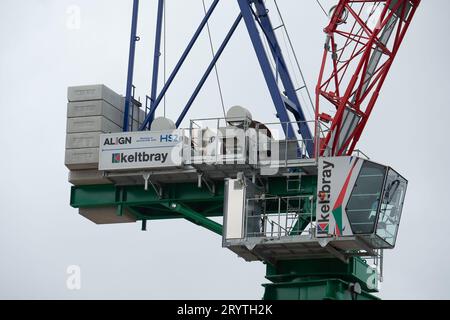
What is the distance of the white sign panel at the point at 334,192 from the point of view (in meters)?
84.0

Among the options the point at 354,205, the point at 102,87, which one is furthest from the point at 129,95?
the point at 354,205

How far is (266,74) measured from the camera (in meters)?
89.7

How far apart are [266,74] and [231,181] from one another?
6.60 m

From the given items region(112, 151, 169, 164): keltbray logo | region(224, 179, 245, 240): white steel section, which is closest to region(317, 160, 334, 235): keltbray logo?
region(224, 179, 245, 240): white steel section

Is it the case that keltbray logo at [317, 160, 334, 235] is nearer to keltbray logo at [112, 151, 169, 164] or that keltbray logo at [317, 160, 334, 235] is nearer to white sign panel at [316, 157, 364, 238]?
white sign panel at [316, 157, 364, 238]

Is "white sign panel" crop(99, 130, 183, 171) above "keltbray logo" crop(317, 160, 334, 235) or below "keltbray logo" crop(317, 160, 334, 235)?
above

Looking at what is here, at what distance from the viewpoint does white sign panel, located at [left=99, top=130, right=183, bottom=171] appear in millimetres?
86938

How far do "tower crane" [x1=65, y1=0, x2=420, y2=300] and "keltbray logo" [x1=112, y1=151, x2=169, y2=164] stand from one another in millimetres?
45

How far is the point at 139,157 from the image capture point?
87500mm

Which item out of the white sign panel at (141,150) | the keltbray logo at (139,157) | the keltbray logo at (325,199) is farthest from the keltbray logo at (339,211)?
the keltbray logo at (139,157)

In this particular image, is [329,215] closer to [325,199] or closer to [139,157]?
[325,199]

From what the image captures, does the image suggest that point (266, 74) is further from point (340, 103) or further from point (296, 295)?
point (296, 295)

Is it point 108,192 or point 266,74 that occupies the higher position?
point 266,74

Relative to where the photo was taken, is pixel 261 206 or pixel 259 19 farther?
pixel 259 19
